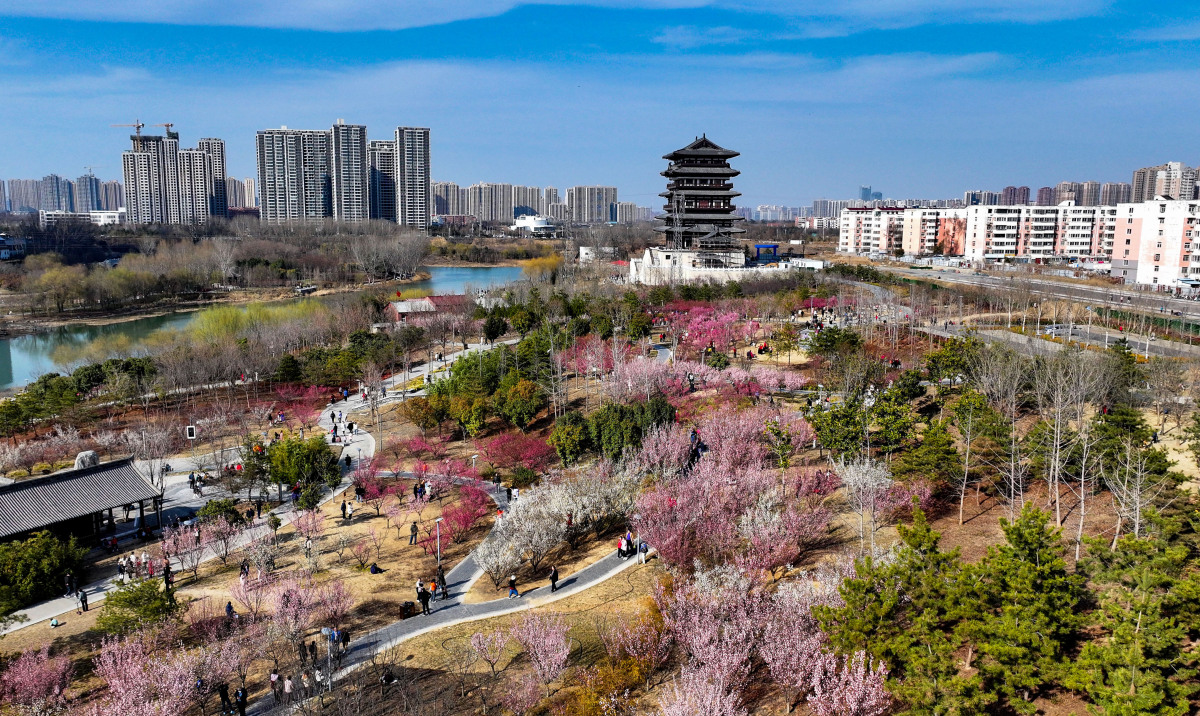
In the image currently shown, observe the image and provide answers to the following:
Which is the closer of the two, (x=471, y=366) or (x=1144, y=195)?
(x=471, y=366)

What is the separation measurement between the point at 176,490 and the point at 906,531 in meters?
20.4

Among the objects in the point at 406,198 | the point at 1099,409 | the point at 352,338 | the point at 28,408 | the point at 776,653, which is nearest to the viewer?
the point at 776,653

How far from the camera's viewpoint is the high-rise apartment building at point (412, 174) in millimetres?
143375

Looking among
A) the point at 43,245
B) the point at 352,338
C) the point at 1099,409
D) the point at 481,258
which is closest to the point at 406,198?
the point at 481,258

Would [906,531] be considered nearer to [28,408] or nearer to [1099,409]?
[1099,409]

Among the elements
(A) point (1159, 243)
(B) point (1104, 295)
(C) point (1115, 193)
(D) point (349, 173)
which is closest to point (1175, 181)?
(C) point (1115, 193)

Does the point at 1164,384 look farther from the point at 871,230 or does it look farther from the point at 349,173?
the point at 349,173

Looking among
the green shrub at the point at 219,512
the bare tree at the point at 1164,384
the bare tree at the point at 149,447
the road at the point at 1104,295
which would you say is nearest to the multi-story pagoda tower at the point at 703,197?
the road at the point at 1104,295

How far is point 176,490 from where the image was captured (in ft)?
75.9

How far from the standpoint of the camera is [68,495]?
60.4ft

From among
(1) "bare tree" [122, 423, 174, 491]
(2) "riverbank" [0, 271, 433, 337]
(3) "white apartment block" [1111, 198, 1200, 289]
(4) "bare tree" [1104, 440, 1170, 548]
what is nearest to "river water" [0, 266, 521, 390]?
(2) "riverbank" [0, 271, 433, 337]

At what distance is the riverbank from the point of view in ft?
176

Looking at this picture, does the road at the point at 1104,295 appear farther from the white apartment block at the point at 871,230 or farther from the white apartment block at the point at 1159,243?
the white apartment block at the point at 871,230

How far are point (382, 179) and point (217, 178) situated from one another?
30.2 meters
